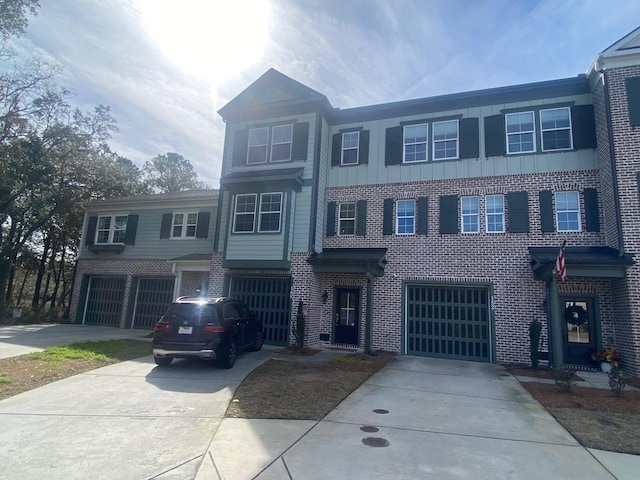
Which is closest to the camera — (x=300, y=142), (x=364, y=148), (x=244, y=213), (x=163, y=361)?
(x=163, y=361)

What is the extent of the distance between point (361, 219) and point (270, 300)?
4.72 meters

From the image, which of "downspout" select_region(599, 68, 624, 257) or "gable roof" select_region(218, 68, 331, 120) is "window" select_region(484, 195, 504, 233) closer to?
"downspout" select_region(599, 68, 624, 257)

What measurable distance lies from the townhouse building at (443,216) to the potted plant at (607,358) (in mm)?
256

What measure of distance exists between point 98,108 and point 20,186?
6348 millimetres

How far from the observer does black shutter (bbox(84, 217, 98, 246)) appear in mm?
20000

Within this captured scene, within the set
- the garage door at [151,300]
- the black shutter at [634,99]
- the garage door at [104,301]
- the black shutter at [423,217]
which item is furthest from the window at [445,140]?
the garage door at [104,301]

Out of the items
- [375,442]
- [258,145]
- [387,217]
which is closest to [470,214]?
[387,217]

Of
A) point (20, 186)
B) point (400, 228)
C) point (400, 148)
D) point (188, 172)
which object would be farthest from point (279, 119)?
point (188, 172)

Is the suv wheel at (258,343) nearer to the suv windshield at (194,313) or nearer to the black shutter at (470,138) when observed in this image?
the suv windshield at (194,313)

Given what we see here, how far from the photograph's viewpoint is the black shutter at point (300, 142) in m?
14.8

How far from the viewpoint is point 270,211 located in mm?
14320

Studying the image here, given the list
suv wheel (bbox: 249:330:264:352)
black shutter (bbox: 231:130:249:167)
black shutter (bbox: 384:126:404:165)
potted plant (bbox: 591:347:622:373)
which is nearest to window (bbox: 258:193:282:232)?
black shutter (bbox: 231:130:249:167)

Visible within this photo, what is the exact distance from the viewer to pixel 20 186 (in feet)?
70.7

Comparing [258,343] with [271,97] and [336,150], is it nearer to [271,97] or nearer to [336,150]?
[336,150]
